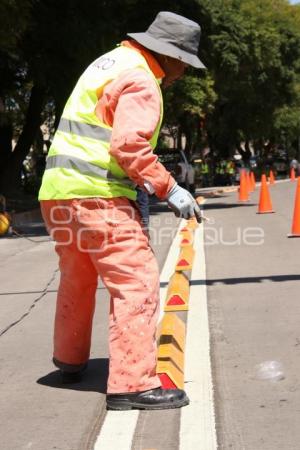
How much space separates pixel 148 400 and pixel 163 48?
5.91 ft

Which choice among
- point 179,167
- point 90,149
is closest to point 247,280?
point 90,149

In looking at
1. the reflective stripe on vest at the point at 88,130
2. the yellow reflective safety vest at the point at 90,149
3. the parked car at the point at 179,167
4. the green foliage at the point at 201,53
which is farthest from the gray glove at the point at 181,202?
the parked car at the point at 179,167

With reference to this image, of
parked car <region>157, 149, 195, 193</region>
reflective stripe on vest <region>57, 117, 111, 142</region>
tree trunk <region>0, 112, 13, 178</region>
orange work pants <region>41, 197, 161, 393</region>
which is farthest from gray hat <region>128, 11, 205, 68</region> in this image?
parked car <region>157, 149, 195, 193</region>

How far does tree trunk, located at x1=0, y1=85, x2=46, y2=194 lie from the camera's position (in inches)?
1032

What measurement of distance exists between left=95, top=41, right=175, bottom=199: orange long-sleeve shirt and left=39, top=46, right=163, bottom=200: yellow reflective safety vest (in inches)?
3.1

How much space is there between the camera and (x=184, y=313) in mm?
7242

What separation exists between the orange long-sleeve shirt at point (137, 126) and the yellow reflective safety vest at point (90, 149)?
0.08m

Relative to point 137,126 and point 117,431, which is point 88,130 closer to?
point 137,126

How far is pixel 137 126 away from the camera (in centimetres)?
428

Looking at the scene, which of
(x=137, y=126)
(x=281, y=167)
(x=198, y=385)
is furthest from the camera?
(x=281, y=167)

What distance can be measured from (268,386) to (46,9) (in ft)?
57.5

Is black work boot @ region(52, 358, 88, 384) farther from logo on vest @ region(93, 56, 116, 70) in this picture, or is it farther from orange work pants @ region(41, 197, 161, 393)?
logo on vest @ region(93, 56, 116, 70)

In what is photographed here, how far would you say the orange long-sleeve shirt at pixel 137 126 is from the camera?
4.27 metres

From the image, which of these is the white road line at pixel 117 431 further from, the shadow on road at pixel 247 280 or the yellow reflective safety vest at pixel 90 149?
the shadow on road at pixel 247 280
